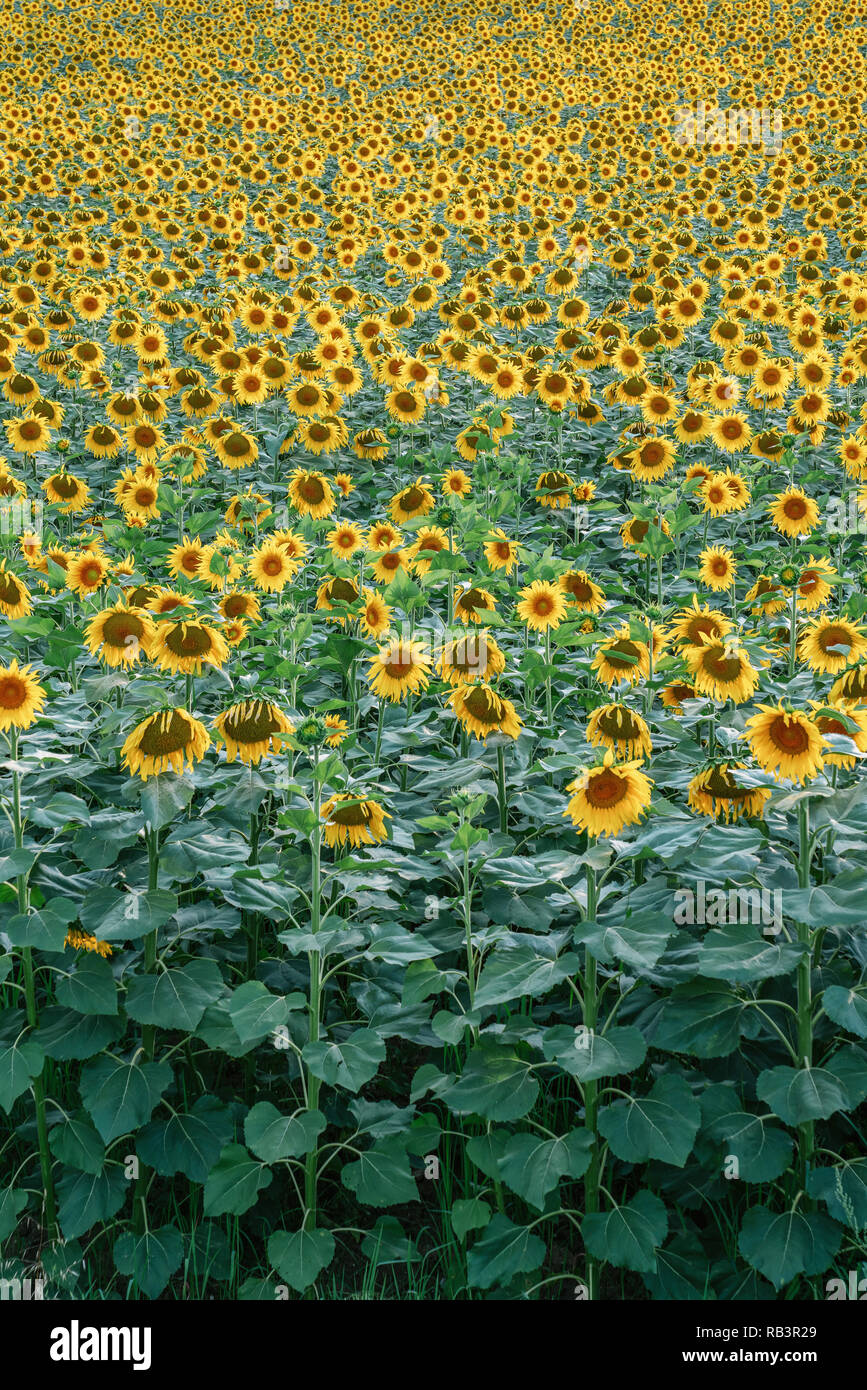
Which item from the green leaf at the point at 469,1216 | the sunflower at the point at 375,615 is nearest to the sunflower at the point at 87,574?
the sunflower at the point at 375,615

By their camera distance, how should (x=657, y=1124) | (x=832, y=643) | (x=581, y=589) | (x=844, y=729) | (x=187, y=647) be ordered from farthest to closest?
(x=581, y=589), (x=832, y=643), (x=187, y=647), (x=844, y=729), (x=657, y=1124)

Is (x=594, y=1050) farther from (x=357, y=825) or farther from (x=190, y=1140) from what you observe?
(x=190, y=1140)

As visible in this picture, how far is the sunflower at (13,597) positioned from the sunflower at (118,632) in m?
0.71

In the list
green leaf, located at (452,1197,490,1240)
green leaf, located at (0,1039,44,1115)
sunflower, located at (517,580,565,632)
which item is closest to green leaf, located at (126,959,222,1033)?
green leaf, located at (0,1039,44,1115)

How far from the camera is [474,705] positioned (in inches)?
175

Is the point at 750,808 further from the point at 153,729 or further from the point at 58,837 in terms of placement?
the point at 58,837

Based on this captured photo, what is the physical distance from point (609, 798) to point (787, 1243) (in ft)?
4.21

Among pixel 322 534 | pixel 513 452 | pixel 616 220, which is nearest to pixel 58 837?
pixel 322 534

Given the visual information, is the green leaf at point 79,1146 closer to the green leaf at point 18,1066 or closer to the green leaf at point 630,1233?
the green leaf at point 18,1066

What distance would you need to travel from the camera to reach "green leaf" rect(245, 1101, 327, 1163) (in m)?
3.43

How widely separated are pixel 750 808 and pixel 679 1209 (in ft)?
3.91

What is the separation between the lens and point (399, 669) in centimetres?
493

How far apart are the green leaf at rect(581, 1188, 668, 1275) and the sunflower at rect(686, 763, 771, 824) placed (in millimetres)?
1126

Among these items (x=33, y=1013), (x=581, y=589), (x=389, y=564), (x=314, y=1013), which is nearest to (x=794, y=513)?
(x=581, y=589)
